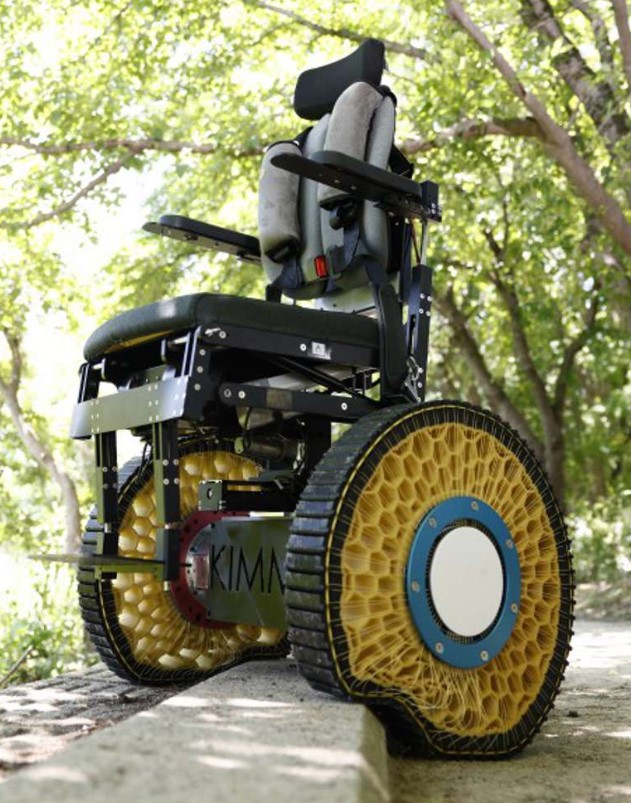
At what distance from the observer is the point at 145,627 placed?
11.1 ft

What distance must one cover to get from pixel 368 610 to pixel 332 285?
4.44ft

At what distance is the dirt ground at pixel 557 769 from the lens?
2166mm

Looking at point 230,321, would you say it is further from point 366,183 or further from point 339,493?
point 366,183

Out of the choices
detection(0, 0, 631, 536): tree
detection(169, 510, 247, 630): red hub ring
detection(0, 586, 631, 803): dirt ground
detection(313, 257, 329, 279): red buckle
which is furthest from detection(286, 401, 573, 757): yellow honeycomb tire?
detection(0, 0, 631, 536): tree

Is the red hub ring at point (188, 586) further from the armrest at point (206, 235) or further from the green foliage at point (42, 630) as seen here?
the green foliage at point (42, 630)

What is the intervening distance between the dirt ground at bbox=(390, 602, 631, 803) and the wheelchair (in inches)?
3.1

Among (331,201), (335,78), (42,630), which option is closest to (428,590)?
(331,201)

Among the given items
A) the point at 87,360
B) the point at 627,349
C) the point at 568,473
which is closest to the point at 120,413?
the point at 87,360

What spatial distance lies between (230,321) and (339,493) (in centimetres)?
52

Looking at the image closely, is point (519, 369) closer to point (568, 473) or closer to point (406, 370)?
point (568, 473)

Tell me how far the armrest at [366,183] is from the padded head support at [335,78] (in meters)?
0.64

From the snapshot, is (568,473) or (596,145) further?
(568,473)

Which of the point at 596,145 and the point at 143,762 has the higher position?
the point at 596,145

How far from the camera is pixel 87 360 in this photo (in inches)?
120
